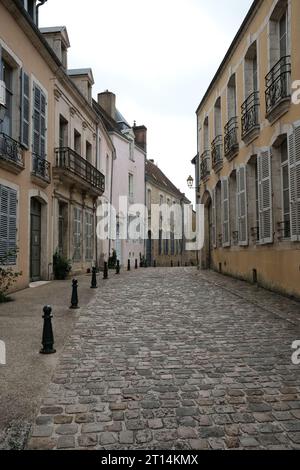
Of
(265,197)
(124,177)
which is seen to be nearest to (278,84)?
(265,197)

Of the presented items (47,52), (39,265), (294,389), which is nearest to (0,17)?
(47,52)

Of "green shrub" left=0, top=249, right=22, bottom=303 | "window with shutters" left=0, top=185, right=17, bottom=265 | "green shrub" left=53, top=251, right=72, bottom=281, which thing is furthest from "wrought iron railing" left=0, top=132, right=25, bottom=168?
"green shrub" left=53, top=251, right=72, bottom=281

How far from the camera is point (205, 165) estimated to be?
727 inches

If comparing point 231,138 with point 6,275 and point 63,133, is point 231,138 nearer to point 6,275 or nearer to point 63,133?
point 63,133

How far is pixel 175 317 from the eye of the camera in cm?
748

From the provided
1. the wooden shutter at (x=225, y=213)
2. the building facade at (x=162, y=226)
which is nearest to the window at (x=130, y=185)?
the building facade at (x=162, y=226)

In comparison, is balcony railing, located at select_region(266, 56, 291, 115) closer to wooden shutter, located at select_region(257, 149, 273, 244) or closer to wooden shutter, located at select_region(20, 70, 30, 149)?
wooden shutter, located at select_region(257, 149, 273, 244)

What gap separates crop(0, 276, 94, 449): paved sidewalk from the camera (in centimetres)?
319

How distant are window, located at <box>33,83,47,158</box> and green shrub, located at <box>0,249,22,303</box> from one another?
3571mm

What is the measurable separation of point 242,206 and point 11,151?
6714mm

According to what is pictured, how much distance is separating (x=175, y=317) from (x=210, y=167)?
1127 cm
